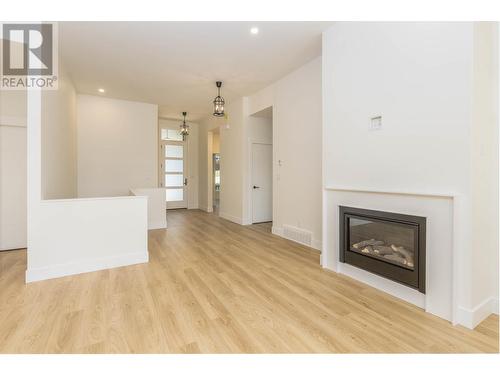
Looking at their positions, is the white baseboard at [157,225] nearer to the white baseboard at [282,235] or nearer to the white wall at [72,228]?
the white wall at [72,228]

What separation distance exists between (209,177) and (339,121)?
563 centimetres

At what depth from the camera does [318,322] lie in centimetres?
187

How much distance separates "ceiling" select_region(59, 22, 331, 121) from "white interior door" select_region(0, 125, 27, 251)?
144 centimetres

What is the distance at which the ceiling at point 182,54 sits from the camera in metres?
2.91

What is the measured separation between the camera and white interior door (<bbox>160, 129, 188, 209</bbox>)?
7875mm

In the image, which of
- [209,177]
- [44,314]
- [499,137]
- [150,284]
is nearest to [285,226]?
[150,284]

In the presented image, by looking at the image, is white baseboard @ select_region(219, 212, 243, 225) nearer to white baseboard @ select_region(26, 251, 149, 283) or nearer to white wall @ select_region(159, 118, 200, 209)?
white wall @ select_region(159, 118, 200, 209)

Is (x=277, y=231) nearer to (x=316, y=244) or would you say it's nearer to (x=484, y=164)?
(x=316, y=244)

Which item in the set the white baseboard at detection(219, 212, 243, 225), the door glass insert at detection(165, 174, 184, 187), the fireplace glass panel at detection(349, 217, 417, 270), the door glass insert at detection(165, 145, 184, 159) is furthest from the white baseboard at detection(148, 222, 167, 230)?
the fireplace glass panel at detection(349, 217, 417, 270)

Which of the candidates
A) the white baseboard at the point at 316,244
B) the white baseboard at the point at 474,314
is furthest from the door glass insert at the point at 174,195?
Answer: the white baseboard at the point at 474,314

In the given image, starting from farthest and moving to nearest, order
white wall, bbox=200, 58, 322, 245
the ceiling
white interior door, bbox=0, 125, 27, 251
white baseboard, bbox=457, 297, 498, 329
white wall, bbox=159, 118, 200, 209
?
1. white wall, bbox=159, 118, 200, 209
2. white wall, bbox=200, 58, 322, 245
3. white interior door, bbox=0, 125, 27, 251
4. the ceiling
5. white baseboard, bbox=457, 297, 498, 329

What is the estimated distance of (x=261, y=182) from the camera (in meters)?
5.89

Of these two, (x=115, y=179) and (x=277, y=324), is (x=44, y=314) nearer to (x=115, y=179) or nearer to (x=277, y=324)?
(x=277, y=324)

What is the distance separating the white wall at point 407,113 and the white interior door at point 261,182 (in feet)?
9.61
